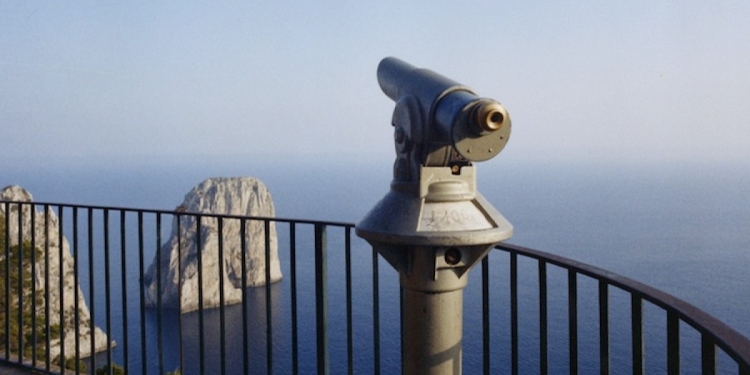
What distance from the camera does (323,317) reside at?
10.2 feet

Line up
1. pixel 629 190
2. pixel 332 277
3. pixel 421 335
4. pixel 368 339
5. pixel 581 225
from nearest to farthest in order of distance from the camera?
pixel 421 335 < pixel 368 339 < pixel 332 277 < pixel 581 225 < pixel 629 190

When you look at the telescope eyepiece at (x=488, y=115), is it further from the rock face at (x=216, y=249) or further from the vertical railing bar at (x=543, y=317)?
the rock face at (x=216, y=249)

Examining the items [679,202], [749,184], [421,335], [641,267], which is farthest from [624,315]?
[749,184]

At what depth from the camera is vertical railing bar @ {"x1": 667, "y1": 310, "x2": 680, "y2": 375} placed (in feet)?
5.32

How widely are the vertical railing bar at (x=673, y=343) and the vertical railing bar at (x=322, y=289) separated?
173 centimetres

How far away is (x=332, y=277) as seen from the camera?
62750 mm

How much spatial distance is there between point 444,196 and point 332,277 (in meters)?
61.6

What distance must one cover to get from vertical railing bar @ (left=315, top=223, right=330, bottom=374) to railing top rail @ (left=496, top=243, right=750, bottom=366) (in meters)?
1.18

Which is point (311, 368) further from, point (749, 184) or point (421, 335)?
point (749, 184)

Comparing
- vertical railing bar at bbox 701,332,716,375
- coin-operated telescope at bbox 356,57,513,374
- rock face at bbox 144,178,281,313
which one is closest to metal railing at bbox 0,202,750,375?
vertical railing bar at bbox 701,332,716,375

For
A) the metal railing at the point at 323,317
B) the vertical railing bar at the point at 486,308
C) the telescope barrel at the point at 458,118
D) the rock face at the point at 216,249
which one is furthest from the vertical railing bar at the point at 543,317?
the rock face at the point at 216,249

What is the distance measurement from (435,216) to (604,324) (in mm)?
696

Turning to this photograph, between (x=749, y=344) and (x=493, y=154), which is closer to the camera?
(x=749, y=344)

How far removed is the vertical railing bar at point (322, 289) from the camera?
3.08 meters
